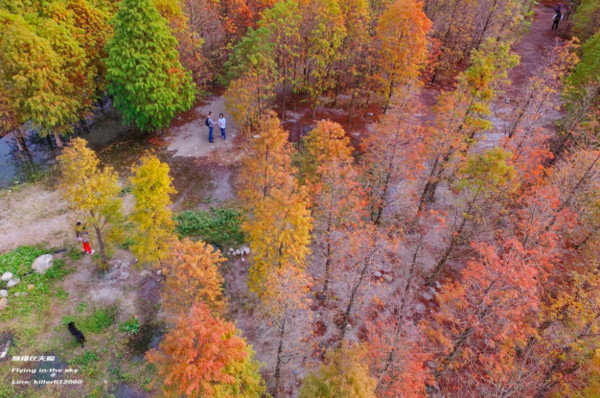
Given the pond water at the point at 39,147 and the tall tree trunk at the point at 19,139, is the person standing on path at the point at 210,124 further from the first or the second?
the tall tree trunk at the point at 19,139

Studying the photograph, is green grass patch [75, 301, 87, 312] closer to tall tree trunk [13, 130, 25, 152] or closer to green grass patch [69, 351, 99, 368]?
green grass patch [69, 351, 99, 368]

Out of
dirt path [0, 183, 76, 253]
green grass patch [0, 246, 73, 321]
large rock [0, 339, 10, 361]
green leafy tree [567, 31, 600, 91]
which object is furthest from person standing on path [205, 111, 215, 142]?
green leafy tree [567, 31, 600, 91]

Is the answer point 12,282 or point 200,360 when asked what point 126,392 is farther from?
point 12,282

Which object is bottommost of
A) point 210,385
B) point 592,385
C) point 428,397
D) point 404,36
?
point 428,397

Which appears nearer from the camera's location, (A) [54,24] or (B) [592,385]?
(B) [592,385]

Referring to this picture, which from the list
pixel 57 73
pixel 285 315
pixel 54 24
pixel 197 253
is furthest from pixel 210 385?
pixel 54 24

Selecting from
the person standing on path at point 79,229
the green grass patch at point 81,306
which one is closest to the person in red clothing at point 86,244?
the person standing on path at point 79,229

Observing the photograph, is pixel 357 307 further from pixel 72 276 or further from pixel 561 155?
pixel 561 155

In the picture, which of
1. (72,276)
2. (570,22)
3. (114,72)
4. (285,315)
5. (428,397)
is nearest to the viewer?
(285,315)
